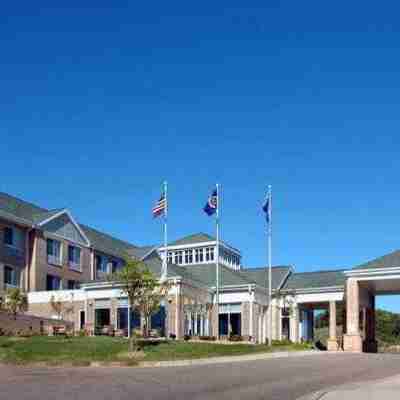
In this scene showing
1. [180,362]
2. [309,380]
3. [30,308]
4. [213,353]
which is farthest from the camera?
[30,308]

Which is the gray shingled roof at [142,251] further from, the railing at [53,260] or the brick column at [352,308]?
the brick column at [352,308]

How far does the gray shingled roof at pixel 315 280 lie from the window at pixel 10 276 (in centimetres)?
2073

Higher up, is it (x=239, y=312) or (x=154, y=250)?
(x=154, y=250)

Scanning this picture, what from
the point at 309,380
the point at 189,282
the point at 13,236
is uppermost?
the point at 13,236

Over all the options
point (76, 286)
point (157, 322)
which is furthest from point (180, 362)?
point (76, 286)

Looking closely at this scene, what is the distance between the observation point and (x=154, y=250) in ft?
213

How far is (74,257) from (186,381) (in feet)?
125

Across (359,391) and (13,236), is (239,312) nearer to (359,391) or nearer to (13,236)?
(13,236)

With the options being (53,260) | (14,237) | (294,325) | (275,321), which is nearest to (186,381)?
(14,237)

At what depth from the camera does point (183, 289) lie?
4756cm

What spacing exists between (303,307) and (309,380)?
3796cm

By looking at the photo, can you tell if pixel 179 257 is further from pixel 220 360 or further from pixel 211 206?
pixel 220 360

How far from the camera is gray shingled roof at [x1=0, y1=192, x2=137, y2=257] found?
5166cm

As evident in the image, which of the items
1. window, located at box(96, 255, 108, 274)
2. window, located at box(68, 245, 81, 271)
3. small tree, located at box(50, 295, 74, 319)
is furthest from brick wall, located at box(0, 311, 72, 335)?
window, located at box(96, 255, 108, 274)
